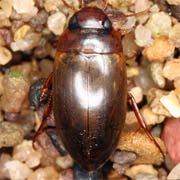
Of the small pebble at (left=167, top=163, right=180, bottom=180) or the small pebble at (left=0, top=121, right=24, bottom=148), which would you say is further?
the small pebble at (left=0, top=121, right=24, bottom=148)

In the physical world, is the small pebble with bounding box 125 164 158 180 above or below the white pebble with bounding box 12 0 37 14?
below

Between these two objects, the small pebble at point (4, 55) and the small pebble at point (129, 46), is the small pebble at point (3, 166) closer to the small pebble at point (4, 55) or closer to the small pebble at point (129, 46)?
the small pebble at point (4, 55)

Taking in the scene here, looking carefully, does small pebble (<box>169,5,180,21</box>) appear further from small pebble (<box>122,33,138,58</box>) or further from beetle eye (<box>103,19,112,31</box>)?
beetle eye (<box>103,19,112,31</box>)

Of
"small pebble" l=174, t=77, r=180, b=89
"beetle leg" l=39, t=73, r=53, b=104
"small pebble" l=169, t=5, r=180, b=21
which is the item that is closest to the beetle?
"beetle leg" l=39, t=73, r=53, b=104

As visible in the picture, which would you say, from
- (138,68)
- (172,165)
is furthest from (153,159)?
(138,68)

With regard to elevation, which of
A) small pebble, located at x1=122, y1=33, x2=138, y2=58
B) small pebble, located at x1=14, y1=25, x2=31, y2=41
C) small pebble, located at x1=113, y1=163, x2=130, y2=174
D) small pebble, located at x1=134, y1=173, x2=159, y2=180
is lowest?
small pebble, located at x1=134, y1=173, x2=159, y2=180

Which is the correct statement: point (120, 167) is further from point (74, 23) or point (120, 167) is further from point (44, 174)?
point (74, 23)

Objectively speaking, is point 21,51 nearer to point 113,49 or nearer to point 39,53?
point 39,53
